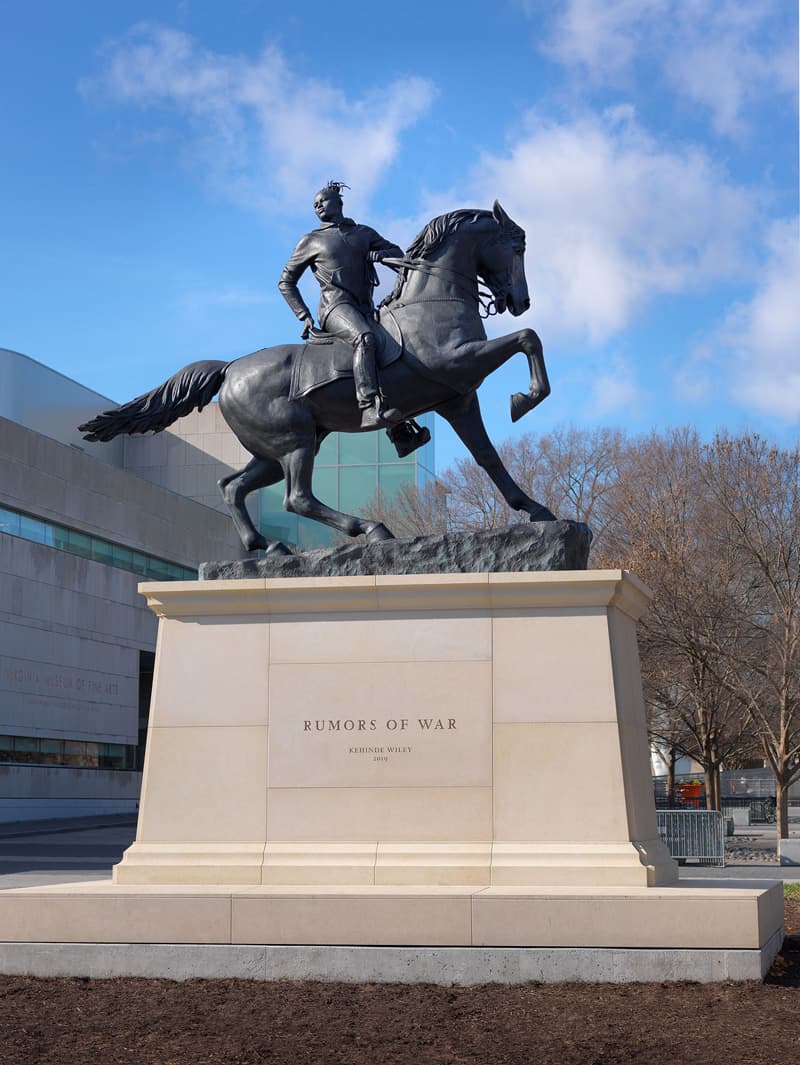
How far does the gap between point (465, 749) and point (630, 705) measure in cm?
149

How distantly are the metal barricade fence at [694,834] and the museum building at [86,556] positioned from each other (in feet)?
78.9

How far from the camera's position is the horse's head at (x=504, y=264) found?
37.6 feet

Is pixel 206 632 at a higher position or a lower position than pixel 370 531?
lower

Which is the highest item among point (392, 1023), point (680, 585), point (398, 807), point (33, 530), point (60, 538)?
point (60, 538)

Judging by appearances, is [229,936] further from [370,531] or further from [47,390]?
[47,390]

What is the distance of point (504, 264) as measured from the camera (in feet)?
37.7

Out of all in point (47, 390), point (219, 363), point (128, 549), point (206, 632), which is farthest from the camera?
point (47, 390)

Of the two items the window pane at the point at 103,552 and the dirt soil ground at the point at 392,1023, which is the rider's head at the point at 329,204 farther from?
the window pane at the point at 103,552

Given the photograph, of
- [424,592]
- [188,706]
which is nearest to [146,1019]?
[188,706]

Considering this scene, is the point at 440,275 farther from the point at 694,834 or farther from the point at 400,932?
the point at 694,834

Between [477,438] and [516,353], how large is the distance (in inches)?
40.6

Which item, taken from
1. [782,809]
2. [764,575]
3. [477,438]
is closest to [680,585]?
[764,575]

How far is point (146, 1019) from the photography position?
798 centimetres

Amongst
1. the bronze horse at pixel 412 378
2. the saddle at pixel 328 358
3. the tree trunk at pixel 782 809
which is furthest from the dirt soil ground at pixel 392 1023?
the tree trunk at pixel 782 809
